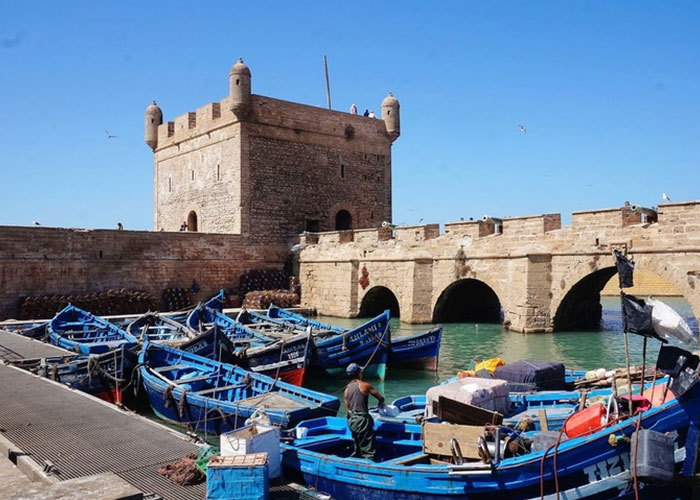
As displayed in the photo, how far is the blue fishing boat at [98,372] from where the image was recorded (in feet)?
36.4

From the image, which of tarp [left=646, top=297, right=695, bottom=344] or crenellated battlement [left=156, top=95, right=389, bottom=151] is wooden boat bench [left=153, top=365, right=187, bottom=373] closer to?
tarp [left=646, top=297, right=695, bottom=344]

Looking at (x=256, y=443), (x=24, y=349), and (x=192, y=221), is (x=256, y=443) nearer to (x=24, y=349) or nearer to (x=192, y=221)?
(x=24, y=349)

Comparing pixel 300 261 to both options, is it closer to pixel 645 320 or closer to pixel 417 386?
pixel 417 386

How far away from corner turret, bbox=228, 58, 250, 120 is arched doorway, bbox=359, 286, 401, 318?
910 centimetres

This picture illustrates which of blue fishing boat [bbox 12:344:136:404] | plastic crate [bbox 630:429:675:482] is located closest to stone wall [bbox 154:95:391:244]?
blue fishing boat [bbox 12:344:136:404]

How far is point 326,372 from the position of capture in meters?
13.2

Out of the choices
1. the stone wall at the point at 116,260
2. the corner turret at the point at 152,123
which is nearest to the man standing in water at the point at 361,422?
the stone wall at the point at 116,260

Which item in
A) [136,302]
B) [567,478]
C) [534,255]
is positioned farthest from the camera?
[136,302]

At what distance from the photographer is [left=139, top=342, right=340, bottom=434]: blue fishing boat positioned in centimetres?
798

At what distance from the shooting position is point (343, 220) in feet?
102

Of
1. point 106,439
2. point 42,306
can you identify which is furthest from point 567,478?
point 42,306

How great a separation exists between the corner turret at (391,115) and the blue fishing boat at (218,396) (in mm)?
→ 21333

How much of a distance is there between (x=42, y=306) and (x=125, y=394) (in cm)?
1148

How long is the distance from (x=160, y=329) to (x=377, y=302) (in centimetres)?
1024
